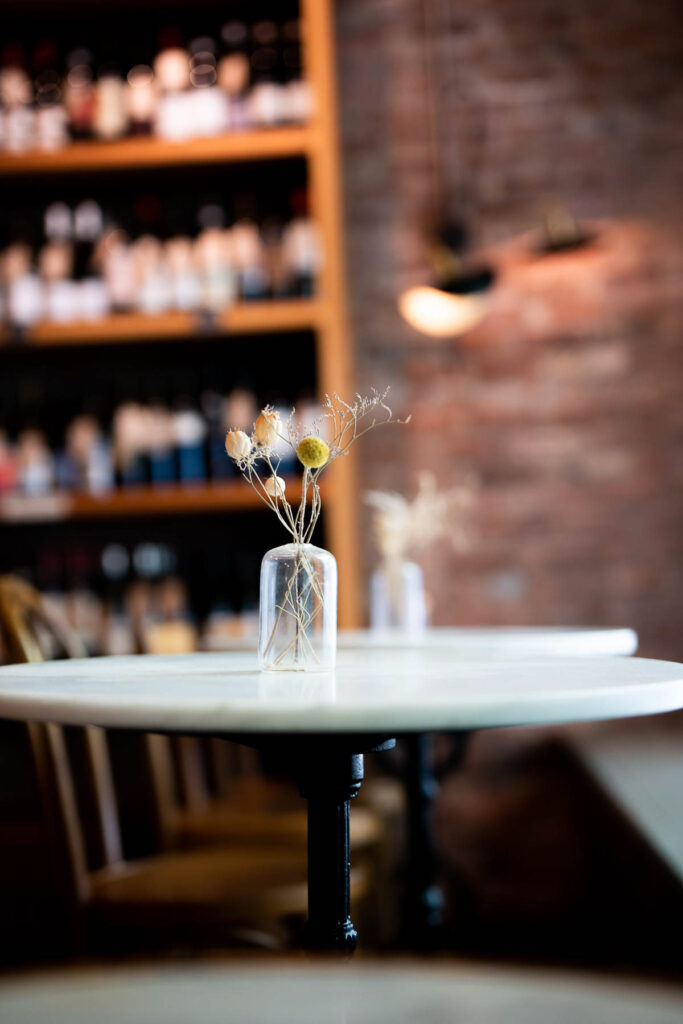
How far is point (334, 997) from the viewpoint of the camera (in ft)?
1.26

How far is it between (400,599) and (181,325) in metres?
1.06

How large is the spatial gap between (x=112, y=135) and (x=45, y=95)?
348mm

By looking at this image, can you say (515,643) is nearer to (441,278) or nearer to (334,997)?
(334,997)

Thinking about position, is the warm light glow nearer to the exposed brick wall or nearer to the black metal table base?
the exposed brick wall

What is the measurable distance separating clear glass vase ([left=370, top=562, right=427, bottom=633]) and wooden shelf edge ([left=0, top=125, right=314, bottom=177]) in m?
1.28

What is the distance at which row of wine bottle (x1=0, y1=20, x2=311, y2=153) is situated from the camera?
272 centimetres

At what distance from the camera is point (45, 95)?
2930 millimetres

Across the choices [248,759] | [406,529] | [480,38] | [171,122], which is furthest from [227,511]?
[480,38]

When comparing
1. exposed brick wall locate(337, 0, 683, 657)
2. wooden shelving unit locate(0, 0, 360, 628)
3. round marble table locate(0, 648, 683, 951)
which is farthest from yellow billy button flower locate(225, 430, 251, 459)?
exposed brick wall locate(337, 0, 683, 657)

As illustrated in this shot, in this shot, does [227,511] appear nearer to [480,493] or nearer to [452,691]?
[480,493]

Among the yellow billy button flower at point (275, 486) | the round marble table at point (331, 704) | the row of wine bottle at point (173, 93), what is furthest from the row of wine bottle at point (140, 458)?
the round marble table at point (331, 704)

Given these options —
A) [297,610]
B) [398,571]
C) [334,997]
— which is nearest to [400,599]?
[398,571]

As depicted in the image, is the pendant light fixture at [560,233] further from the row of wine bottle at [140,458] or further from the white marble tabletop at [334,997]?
the white marble tabletop at [334,997]

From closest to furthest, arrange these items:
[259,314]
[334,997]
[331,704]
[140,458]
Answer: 1. [334,997]
2. [331,704]
3. [259,314]
4. [140,458]
